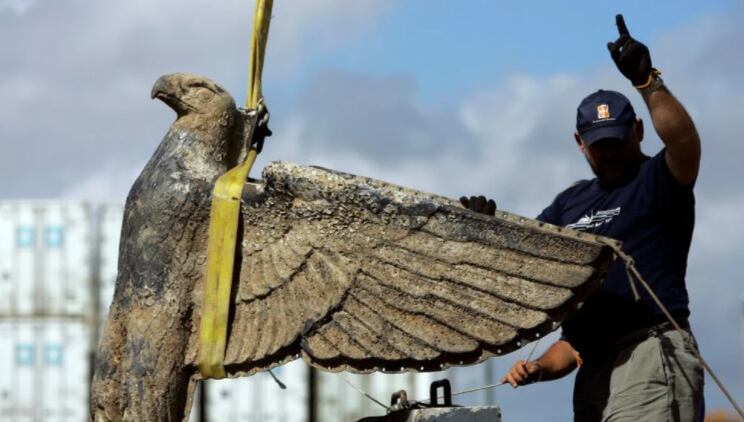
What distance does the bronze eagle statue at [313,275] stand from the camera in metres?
5.32

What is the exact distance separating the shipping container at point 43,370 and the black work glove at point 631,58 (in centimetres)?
1311

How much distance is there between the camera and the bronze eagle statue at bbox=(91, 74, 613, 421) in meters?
5.32

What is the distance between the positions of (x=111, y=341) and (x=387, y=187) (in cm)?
119

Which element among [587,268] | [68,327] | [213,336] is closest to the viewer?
[587,268]

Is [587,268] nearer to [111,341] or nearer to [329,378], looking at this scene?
[111,341]

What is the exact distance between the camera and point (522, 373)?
612 cm

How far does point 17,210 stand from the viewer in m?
18.0

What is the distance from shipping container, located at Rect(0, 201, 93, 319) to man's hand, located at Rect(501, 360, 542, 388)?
12.2m

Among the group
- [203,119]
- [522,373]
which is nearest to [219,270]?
[203,119]

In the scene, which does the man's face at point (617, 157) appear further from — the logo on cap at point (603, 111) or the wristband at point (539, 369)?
the wristband at point (539, 369)

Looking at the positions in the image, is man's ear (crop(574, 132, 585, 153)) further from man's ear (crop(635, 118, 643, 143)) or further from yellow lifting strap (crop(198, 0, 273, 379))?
yellow lifting strap (crop(198, 0, 273, 379))

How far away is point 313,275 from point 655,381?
1.30 meters

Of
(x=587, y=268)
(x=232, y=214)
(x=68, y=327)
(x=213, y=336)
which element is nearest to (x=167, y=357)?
(x=213, y=336)

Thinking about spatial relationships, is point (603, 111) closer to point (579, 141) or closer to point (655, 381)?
point (579, 141)
